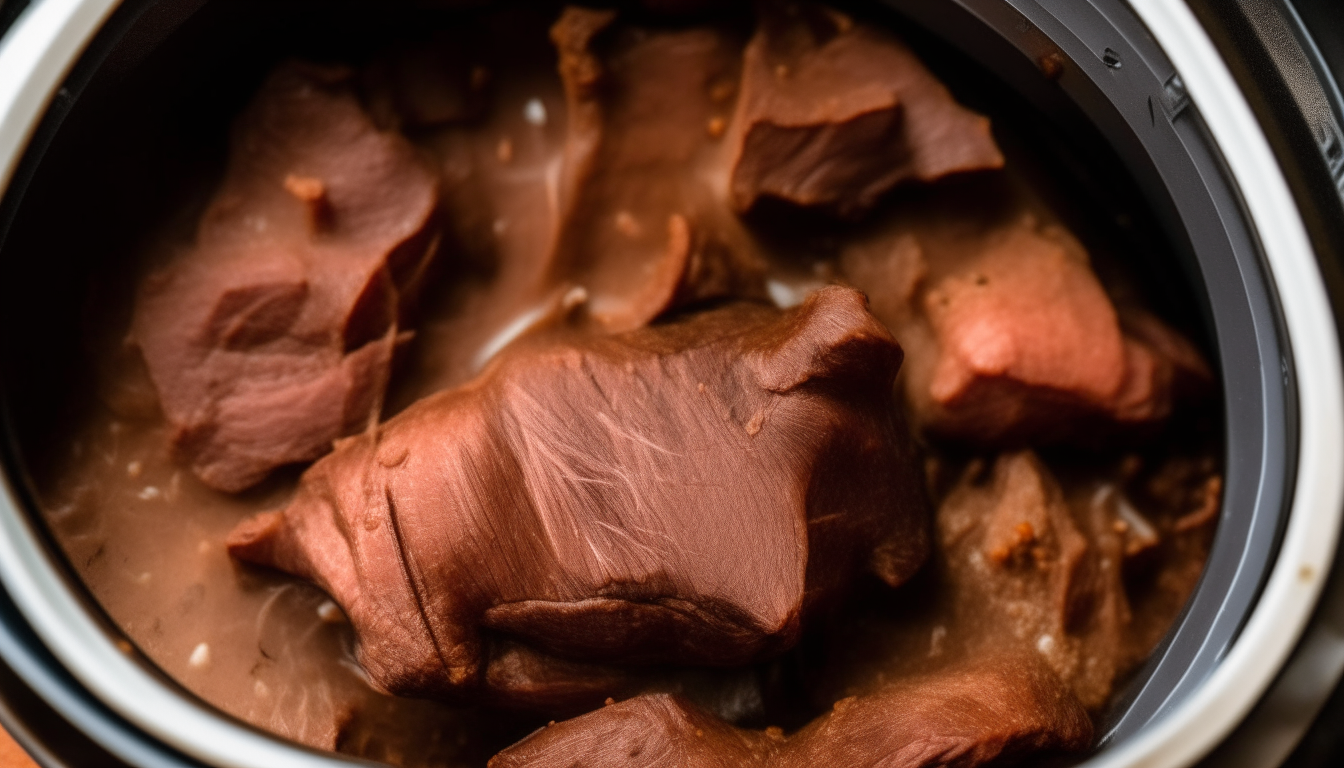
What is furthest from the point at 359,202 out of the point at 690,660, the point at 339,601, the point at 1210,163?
the point at 1210,163

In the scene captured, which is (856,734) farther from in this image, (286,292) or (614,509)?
(286,292)

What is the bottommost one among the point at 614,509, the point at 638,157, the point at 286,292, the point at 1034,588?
the point at 1034,588

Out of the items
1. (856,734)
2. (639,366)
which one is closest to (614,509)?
(639,366)

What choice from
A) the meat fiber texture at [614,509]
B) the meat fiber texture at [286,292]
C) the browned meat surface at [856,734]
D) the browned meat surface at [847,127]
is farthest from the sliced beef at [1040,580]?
the meat fiber texture at [286,292]

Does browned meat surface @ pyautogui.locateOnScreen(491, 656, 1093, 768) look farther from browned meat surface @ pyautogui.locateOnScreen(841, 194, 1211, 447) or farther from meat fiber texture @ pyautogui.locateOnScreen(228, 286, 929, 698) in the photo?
browned meat surface @ pyautogui.locateOnScreen(841, 194, 1211, 447)

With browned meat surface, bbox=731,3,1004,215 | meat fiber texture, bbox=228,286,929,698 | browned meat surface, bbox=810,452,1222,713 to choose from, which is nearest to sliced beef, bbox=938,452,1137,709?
browned meat surface, bbox=810,452,1222,713

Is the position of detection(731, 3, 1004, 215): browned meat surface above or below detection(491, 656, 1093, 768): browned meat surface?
above

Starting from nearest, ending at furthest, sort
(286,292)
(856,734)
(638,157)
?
1. (856,734)
2. (286,292)
3. (638,157)
